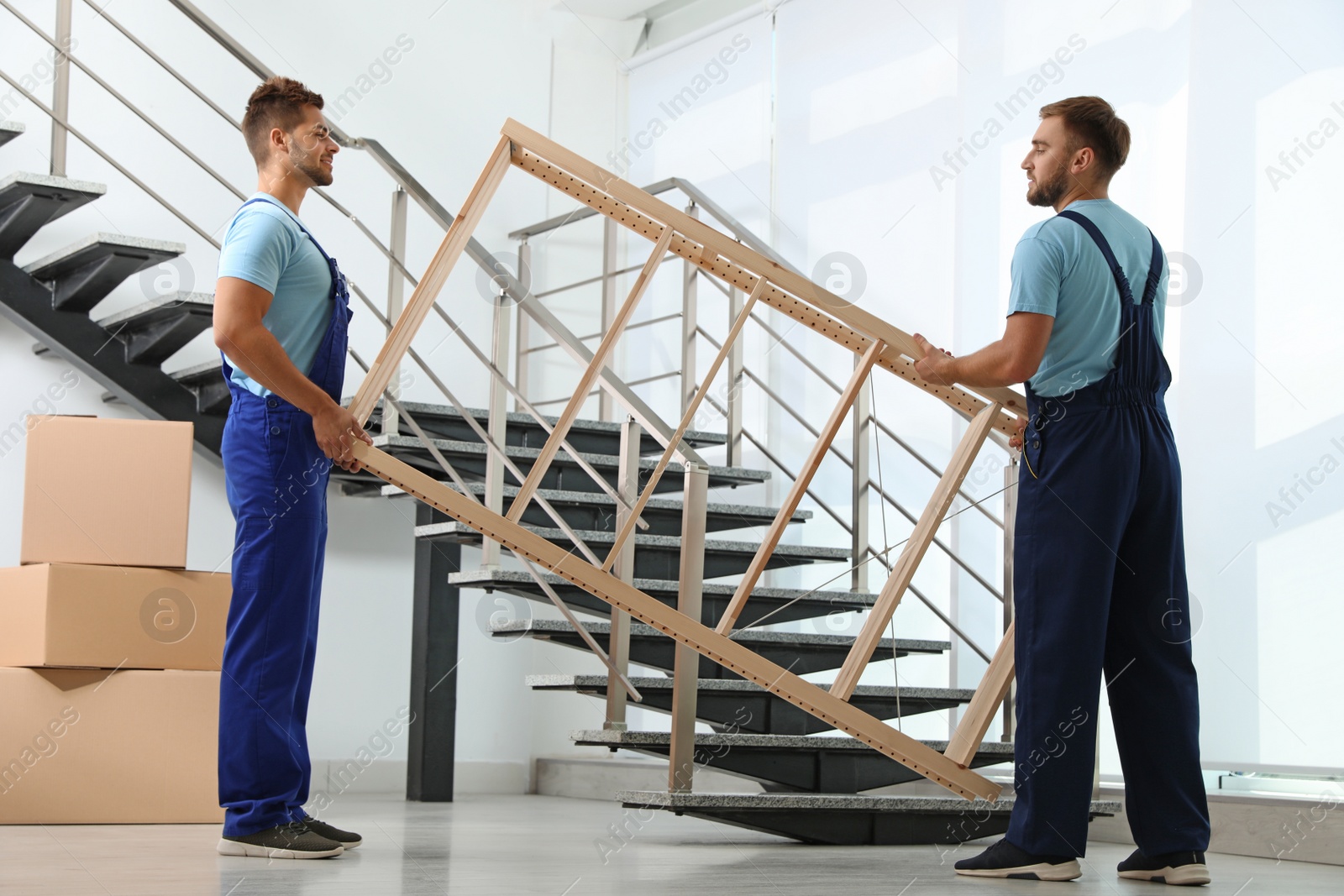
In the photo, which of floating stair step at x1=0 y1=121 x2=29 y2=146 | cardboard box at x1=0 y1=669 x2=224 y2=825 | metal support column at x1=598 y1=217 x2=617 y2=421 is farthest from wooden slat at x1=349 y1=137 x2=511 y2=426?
metal support column at x1=598 y1=217 x2=617 y2=421

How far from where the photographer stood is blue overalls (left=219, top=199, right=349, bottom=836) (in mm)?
2068

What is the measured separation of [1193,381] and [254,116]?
210 centimetres

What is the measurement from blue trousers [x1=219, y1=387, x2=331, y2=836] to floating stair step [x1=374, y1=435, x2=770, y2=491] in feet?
3.68

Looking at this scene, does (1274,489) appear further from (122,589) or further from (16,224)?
(16,224)

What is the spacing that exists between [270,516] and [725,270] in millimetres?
809

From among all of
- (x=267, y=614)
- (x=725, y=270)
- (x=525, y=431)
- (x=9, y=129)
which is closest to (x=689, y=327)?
(x=525, y=431)

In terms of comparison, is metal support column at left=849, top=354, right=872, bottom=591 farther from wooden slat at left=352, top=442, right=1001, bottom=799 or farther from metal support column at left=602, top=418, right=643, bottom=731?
wooden slat at left=352, top=442, right=1001, bottom=799

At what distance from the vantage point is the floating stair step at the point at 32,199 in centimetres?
314

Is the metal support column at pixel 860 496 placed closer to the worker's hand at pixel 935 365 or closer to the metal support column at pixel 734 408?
the metal support column at pixel 734 408

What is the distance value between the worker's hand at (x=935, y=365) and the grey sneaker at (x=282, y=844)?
1163 millimetres

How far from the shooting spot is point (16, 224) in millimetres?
3307

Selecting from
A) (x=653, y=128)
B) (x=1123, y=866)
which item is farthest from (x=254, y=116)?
(x=653, y=128)

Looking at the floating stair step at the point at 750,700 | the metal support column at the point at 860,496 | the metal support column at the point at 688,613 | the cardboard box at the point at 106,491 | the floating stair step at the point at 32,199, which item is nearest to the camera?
the metal support column at the point at 688,613

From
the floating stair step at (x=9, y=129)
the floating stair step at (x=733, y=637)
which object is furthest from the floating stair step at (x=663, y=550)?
the floating stair step at (x=9, y=129)
